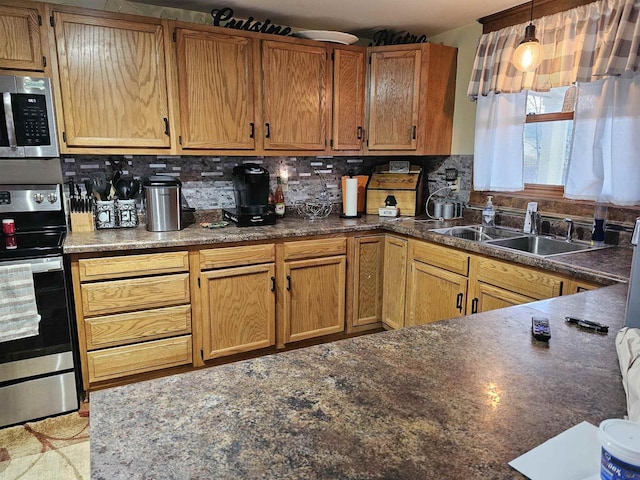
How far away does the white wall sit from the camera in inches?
122

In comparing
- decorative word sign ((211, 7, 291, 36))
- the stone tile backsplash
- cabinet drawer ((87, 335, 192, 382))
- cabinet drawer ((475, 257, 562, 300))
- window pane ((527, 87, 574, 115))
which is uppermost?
decorative word sign ((211, 7, 291, 36))

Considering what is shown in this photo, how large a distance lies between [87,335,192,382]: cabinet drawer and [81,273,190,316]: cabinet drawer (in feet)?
0.75

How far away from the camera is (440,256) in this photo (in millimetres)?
2674

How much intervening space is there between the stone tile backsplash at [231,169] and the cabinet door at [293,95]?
0.35 m

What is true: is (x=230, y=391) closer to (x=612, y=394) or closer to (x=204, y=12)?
(x=612, y=394)

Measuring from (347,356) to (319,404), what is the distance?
0.23m

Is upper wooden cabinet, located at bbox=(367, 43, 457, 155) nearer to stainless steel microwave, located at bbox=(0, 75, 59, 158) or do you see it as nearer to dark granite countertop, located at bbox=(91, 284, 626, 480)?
stainless steel microwave, located at bbox=(0, 75, 59, 158)

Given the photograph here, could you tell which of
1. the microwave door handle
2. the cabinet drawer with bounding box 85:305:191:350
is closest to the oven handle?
the cabinet drawer with bounding box 85:305:191:350

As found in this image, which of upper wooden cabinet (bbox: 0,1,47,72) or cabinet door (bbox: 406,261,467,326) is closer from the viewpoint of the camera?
upper wooden cabinet (bbox: 0,1,47,72)

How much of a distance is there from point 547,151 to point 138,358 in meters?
2.81

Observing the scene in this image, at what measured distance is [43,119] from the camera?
231 centimetres

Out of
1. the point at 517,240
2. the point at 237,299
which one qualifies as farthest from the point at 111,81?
the point at 517,240

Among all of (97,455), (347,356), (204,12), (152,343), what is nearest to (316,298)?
(152,343)

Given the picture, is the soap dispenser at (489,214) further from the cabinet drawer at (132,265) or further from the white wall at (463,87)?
the cabinet drawer at (132,265)
